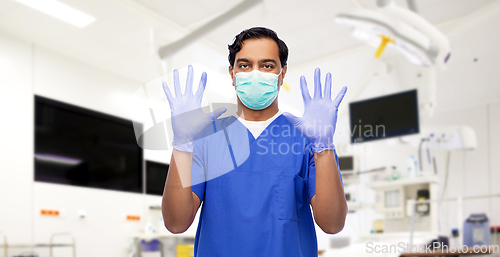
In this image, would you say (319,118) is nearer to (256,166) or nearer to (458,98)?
(256,166)

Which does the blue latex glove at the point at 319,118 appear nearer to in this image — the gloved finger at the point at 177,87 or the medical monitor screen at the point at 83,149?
the gloved finger at the point at 177,87

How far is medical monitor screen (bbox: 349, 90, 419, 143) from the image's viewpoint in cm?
394

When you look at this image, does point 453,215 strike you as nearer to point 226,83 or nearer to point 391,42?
point 391,42

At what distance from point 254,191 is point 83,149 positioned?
4.53 metres

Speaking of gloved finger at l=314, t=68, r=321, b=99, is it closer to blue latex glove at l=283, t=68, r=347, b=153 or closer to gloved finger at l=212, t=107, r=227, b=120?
blue latex glove at l=283, t=68, r=347, b=153

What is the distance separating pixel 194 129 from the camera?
35.3 inches

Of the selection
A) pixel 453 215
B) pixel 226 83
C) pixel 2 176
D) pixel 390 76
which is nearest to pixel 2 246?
pixel 2 176

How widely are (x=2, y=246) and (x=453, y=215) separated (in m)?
6.34

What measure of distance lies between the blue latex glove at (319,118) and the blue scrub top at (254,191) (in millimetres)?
78

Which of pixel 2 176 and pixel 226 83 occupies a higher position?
pixel 226 83

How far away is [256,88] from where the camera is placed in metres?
1.00

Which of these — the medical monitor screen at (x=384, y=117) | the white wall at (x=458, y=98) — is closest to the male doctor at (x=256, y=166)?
the medical monitor screen at (x=384, y=117)

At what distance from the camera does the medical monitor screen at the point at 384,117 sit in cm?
394

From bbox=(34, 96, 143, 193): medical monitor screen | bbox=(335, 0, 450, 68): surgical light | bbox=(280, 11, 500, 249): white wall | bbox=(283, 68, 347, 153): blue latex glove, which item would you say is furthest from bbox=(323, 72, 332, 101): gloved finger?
bbox=(34, 96, 143, 193): medical monitor screen
